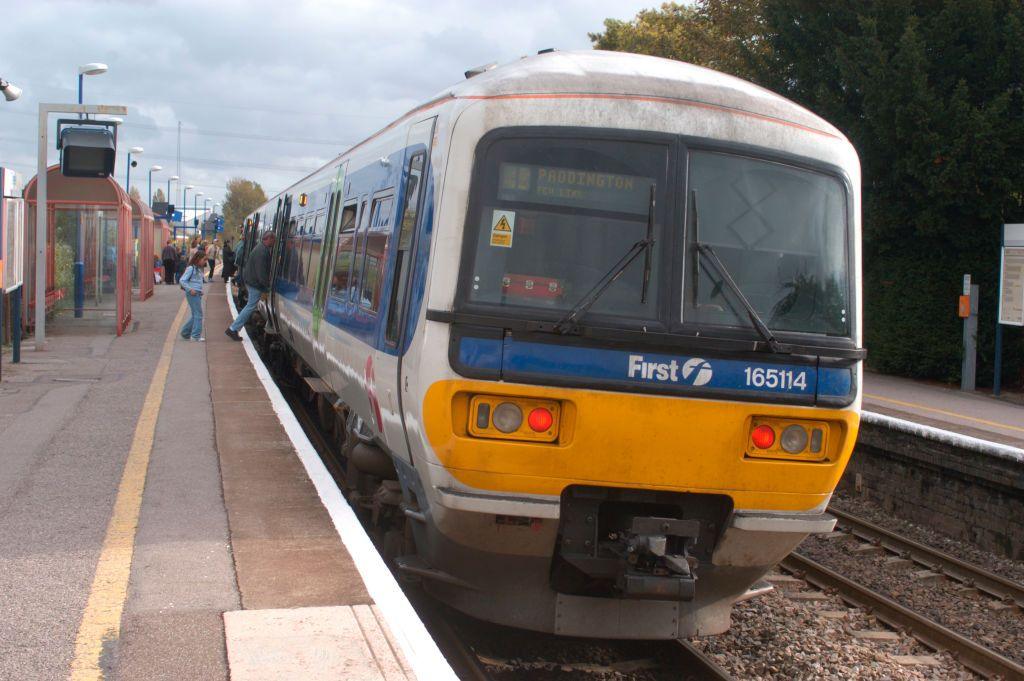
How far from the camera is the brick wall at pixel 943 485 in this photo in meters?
9.99

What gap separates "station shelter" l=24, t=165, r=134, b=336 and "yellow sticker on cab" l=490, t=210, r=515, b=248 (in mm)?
14299

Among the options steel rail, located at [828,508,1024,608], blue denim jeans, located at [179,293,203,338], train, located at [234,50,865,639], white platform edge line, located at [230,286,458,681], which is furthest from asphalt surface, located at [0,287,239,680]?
steel rail, located at [828,508,1024,608]

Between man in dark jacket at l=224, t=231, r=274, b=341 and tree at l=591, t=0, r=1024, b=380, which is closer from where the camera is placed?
man in dark jacket at l=224, t=231, r=274, b=341

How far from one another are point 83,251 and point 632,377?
18.1m

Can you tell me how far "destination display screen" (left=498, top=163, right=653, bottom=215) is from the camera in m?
5.31

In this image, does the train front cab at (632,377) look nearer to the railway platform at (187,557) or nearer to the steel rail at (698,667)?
the steel rail at (698,667)

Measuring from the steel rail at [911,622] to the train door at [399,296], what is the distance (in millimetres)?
3828

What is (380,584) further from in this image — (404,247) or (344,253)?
(344,253)

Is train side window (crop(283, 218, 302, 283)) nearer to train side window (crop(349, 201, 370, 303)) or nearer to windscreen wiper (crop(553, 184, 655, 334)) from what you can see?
train side window (crop(349, 201, 370, 303))

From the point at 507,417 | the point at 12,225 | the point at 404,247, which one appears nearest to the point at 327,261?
the point at 404,247

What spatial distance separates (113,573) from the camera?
17.4 ft

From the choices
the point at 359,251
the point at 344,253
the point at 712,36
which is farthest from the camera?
the point at 712,36

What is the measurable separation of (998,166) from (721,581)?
15.0 m

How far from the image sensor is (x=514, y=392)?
511cm
